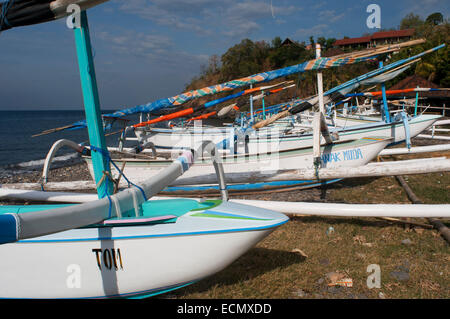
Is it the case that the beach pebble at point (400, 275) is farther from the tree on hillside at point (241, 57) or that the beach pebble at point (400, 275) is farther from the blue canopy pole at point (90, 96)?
the tree on hillside at point (241, 57)

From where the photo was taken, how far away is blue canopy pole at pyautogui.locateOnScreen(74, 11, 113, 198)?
9.62 feet

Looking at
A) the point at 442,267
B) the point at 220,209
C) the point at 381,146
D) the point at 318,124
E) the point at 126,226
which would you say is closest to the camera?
the point at 126,226

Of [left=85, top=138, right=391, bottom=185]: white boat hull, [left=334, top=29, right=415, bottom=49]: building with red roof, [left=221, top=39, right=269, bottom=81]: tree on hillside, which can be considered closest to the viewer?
[left=85, top=138, right=391, bottom=185]: white boat hull

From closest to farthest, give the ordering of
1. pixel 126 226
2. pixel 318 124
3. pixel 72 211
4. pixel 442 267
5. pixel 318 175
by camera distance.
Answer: pixel 72 211 → pixel 126 226 → pixel 442 267 → pixel 318 175 → pixel 318 124

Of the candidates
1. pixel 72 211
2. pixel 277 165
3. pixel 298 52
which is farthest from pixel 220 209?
pixel 298 52

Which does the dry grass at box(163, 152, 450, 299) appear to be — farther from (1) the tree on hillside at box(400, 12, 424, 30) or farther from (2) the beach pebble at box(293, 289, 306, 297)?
(1) the tree on hillside at box(400, 12, 424, 30)

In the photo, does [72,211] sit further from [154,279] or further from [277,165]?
[277,165]

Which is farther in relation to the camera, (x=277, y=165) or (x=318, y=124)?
(x=277, y=165)

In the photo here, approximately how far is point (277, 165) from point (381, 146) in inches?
98.2

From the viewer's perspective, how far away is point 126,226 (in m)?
2.75

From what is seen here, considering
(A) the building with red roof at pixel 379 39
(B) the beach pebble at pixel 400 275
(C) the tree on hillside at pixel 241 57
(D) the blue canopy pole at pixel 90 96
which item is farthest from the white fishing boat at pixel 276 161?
(C) the tree on hillside at pixel 241 57

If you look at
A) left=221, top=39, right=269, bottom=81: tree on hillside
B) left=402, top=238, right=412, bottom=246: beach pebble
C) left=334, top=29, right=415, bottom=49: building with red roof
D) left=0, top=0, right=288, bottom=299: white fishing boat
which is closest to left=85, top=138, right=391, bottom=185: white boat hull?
left=402, top=238, right=412, bottom=246: beach pebble

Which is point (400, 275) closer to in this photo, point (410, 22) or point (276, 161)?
point (276, 161)

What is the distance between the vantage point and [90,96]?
3002 millimetres
